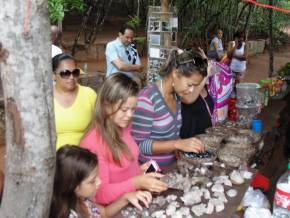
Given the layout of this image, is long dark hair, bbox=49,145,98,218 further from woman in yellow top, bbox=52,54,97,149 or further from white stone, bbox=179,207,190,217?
woman in yellow top, bbox=52,54,97,149

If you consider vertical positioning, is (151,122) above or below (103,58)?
above

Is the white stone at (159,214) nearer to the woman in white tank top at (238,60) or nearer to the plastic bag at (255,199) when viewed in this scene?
the plastic bag at (255,199)

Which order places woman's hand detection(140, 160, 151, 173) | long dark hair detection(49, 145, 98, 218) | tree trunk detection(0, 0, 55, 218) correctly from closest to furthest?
tree trunk detection(0, 0, 55, 218) < long dark hair detection(49, 145, 98, 218) < woman's hand detection(140, 160, 151, 173)

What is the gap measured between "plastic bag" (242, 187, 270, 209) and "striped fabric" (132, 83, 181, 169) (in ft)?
1.86

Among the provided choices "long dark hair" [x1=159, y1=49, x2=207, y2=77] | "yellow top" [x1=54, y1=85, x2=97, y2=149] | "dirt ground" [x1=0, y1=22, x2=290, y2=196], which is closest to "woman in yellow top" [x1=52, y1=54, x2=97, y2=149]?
"yellow top" [x1=54, y1=85, x2=97, y2=149]

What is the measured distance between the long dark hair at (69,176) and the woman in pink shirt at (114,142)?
8.7 inches

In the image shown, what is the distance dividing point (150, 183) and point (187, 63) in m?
0.77

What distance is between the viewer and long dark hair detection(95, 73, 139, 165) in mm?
1865

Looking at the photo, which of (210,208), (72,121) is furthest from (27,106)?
(72,121)

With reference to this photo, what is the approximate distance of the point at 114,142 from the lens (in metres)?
1.88

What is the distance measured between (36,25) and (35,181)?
49cm

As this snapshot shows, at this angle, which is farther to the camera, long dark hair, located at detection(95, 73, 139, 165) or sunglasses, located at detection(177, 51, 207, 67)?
sunglasses, located at detection(177, 51, 207, 67)

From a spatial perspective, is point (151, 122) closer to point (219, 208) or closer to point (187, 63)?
point (187, 63)

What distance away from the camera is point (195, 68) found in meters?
2.22
